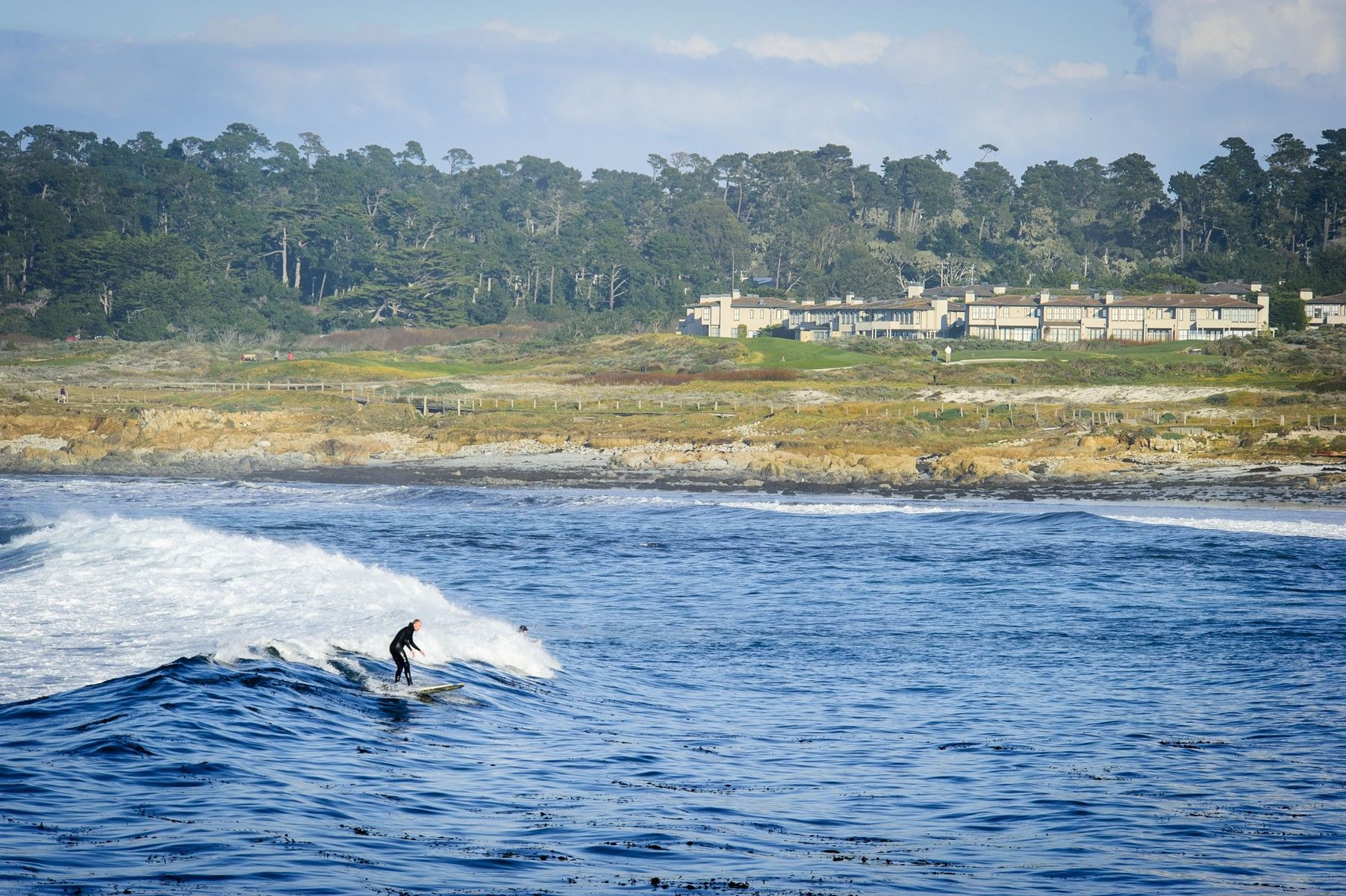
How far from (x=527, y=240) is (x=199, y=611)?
142150 millimetres

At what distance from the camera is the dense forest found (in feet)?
428

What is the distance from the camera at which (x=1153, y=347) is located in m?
104

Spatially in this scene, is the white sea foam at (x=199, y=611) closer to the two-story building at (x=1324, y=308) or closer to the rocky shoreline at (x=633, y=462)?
the rocky shoreline at (x=633, y=462)

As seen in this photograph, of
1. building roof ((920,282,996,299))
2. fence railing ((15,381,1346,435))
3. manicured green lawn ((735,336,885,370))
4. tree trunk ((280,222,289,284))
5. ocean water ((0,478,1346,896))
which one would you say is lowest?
ocean water ((0,478,1346,896))

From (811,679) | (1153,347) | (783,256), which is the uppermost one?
(783,256)

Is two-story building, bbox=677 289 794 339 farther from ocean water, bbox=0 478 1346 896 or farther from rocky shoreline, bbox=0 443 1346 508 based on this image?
ocean water, bbox=0 478 1346 896

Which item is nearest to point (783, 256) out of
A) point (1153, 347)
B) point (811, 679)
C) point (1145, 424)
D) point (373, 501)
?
point (1153, 347)

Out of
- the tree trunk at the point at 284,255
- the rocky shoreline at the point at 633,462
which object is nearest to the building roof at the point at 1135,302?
the rocky shoreline at the point at 633,462

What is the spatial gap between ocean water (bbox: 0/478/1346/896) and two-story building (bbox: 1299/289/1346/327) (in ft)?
297

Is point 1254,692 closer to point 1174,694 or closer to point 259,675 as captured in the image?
point 1174,694

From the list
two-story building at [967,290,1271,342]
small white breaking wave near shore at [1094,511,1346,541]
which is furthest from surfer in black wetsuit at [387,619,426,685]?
two-story building at [967,290,1271,342]

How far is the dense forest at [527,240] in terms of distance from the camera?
130 m

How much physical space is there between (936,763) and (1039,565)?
1808 cm

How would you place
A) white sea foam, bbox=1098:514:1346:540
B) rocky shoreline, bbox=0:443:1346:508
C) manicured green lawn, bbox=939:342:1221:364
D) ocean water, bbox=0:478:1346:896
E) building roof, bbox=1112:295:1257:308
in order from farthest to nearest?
building roof, bbox=1112:295:1257:308, manicured green lawn, bbox=939:342:1221:364, rocky shoreline, bbox=0:443:1346:508, white sea foam, bbox=1098:514:1346:540, ocean water, bbox=0:478:1346:896
